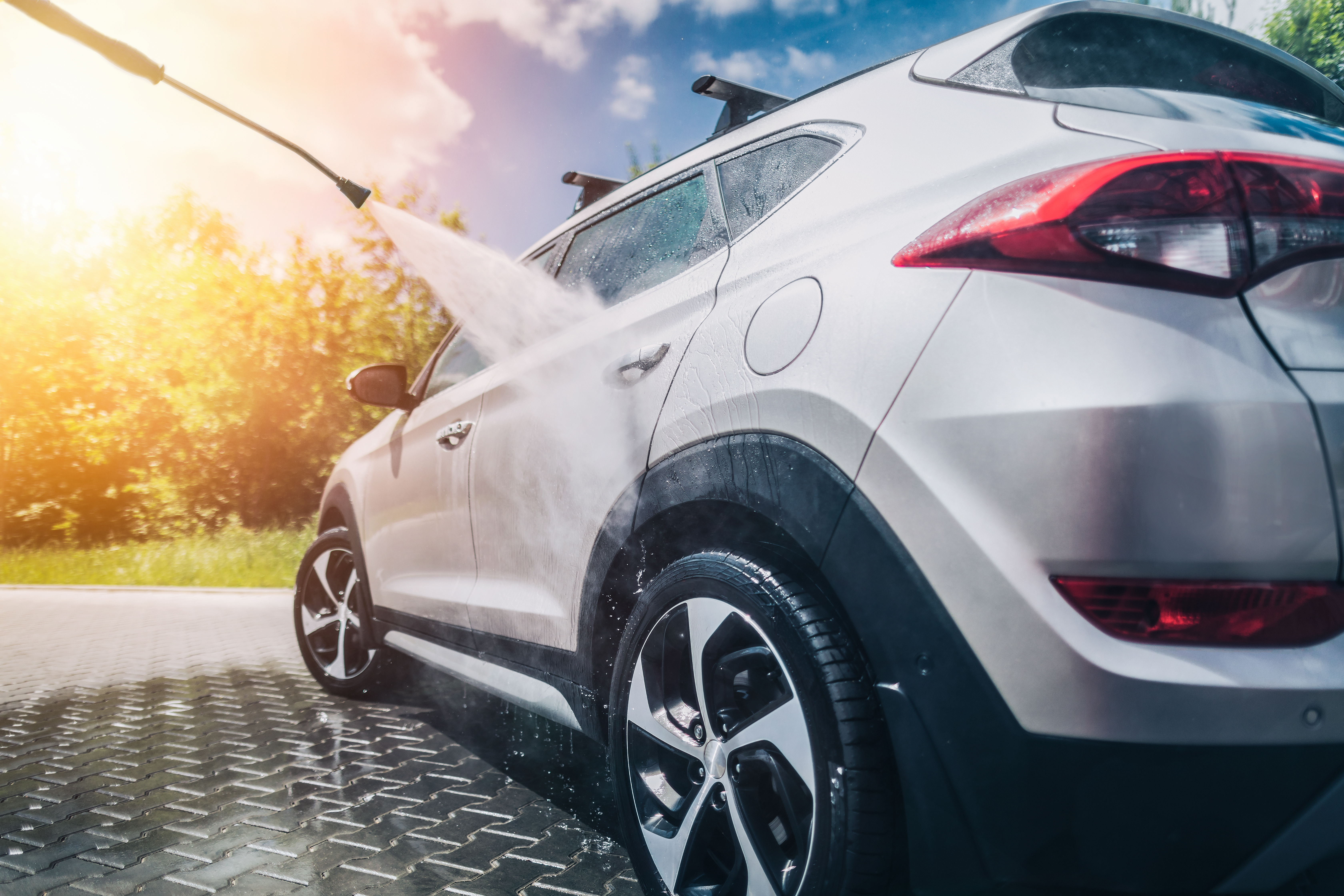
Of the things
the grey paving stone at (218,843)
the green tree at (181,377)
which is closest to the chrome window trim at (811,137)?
the grey paving stone at (218,843)

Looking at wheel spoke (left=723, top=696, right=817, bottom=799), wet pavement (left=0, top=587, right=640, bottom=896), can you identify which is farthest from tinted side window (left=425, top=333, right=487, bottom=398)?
wheel spoke (left=723, top=696, right=817, bottom=799)

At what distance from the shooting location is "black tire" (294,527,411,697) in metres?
4.06

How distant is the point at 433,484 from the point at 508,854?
138 cm

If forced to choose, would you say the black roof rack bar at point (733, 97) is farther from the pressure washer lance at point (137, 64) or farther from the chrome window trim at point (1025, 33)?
the pressure washer lance at point (137, 64)

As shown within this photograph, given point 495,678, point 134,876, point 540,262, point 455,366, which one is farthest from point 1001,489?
point 455,366

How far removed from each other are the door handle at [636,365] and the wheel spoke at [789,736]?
2.82ft

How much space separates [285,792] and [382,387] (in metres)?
1.67

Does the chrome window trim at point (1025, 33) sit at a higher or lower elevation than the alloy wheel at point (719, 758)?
higher

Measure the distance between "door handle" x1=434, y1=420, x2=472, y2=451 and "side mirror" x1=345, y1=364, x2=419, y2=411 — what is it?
564 millimetres

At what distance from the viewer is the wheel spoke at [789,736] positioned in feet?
4.98

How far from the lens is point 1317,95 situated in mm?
1985

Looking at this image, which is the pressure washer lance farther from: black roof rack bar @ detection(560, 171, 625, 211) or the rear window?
the rear window

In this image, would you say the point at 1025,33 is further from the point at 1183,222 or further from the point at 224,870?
the point at 224,870

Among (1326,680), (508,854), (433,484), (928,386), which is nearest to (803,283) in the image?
(928,386)
